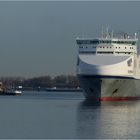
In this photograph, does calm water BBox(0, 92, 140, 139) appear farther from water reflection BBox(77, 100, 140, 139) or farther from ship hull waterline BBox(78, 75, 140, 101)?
ship hull waterline BBox(78, 75, 140, 101)

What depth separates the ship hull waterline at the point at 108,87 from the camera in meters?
79.2

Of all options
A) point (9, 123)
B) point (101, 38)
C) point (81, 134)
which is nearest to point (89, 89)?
point (101, 38)

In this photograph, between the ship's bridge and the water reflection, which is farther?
the ship's bridge

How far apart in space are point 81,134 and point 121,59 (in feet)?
140

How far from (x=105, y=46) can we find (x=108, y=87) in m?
5.96

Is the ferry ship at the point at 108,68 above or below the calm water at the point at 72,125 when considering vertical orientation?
above

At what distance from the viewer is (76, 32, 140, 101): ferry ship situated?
79125 mm

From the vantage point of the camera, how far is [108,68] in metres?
78.9

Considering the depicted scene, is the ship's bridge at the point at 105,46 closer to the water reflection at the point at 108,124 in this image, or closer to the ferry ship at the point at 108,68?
the ferry ship at the point at 108,68

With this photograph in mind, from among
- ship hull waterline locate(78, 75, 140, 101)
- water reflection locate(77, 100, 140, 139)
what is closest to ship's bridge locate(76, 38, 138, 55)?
ship hull waterline locate(78, 75, 140, 101)

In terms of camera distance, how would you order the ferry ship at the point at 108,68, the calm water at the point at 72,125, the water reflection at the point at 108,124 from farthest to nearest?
the ferry ship at the point at 108,68, the water reflection at the point at 108,124, the calm water at the point at 72,125

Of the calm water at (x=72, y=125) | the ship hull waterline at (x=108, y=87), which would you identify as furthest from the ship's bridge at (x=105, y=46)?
the calm water at (x=72, y=125)

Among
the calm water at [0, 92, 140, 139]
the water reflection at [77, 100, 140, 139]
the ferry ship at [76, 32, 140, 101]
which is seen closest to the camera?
the calm water at [0, 92, 140, 139]

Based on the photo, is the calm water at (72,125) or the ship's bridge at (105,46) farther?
the ship's bridge at (105,46)
